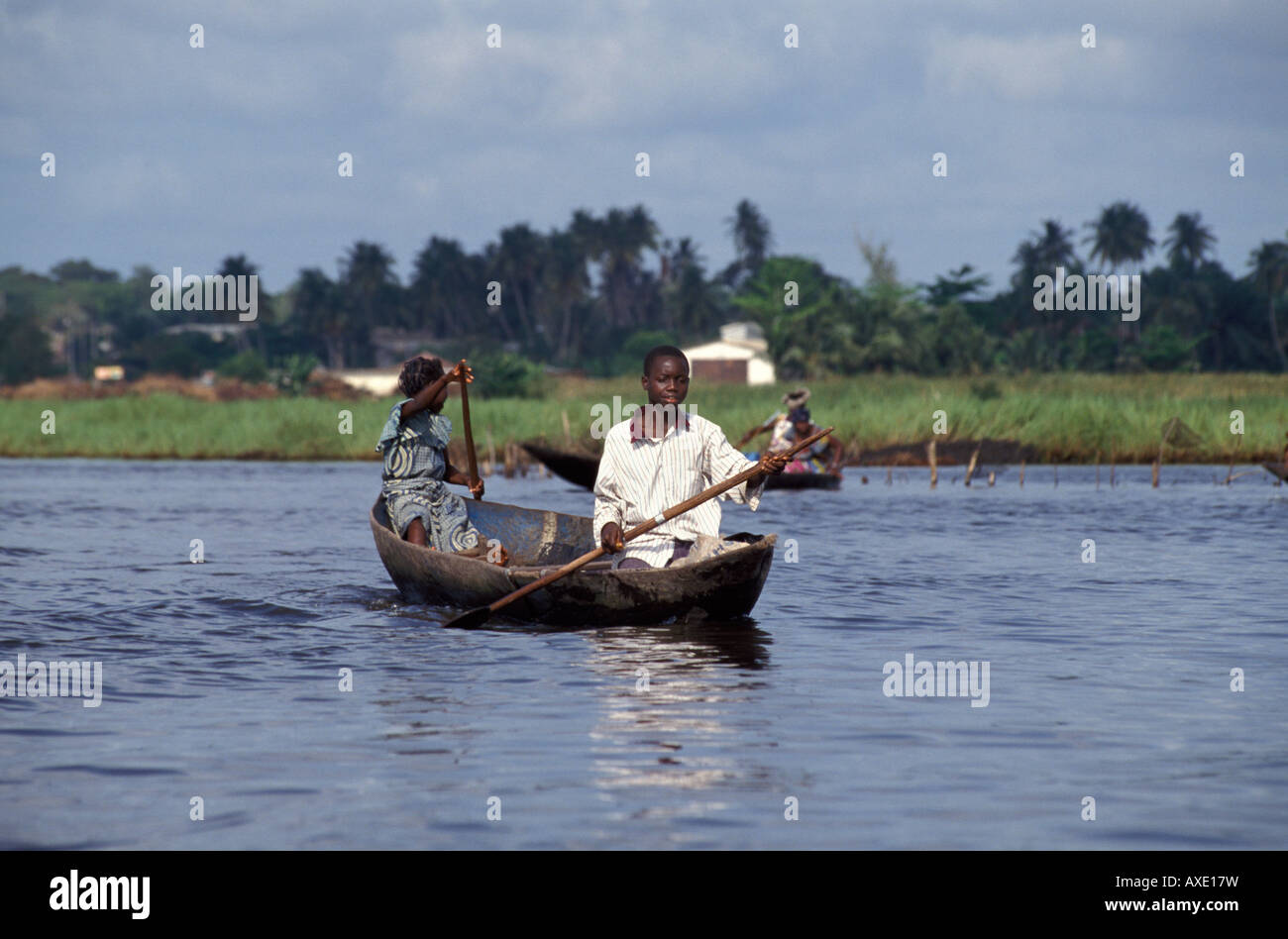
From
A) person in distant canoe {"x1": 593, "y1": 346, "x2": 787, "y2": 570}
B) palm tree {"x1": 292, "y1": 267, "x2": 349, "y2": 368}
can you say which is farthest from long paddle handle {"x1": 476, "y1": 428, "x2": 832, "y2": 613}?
palm tree {"x1": 292, "y1": 267, "x2": 349, "y2": 368}

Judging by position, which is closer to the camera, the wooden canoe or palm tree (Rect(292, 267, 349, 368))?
the wooden canoe

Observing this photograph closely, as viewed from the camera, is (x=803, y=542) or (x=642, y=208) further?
(x=642, y=208)

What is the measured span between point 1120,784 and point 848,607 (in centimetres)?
459

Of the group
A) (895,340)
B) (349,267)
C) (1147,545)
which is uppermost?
(349,267)

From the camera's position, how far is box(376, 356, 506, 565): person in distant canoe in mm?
8922

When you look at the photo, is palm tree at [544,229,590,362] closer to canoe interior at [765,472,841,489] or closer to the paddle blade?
canoe interior at [765,472,841,489]

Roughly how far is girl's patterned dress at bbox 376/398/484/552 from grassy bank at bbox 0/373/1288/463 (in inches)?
631

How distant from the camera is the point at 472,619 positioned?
25.8ft

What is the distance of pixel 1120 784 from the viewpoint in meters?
4.54

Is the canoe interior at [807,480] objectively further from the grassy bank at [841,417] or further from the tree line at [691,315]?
the tree line at [691,315]

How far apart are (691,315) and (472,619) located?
208 ft

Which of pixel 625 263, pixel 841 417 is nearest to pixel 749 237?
pixel 625 263

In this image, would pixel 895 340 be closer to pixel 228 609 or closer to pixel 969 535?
pixel 969 535

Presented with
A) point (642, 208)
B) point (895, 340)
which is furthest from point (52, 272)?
point (895, 340)
